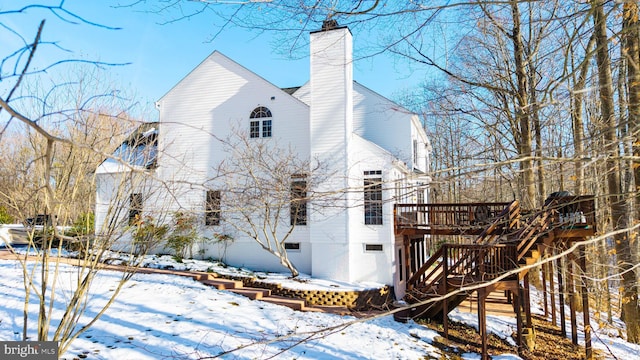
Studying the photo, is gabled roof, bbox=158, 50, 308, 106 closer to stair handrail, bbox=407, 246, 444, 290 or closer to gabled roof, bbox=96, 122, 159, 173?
gabled roof, bbox=96, 122, 159, 173

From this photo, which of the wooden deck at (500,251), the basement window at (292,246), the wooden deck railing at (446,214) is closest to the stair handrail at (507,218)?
the wooden deck at (500,251)

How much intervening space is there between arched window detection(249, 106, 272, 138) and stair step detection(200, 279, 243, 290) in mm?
5791

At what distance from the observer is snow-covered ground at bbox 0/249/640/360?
6172 millimetres

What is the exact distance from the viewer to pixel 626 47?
20.8 ft

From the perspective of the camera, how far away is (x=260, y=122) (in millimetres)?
14609

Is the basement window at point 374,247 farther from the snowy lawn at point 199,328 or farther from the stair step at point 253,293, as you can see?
the stair step at point 253,293

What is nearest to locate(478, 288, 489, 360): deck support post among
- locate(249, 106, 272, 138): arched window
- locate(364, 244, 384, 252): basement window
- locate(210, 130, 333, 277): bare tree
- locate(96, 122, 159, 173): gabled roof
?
locate(364, 244, 384, 252): basement window

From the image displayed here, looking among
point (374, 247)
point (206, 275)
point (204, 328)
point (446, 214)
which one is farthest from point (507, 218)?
point (206, 275)

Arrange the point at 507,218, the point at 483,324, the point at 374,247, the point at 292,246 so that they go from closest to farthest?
the point at 483,324 → the point at 507,218 → the point at 374,247 → the point at 292,246

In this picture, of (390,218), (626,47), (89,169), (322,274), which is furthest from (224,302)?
(626,47)

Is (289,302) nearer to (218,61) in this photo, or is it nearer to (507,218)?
(507,218)

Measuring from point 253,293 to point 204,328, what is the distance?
127 inches

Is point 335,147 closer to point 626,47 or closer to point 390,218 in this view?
point 390,218

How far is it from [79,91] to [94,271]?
297 cm
